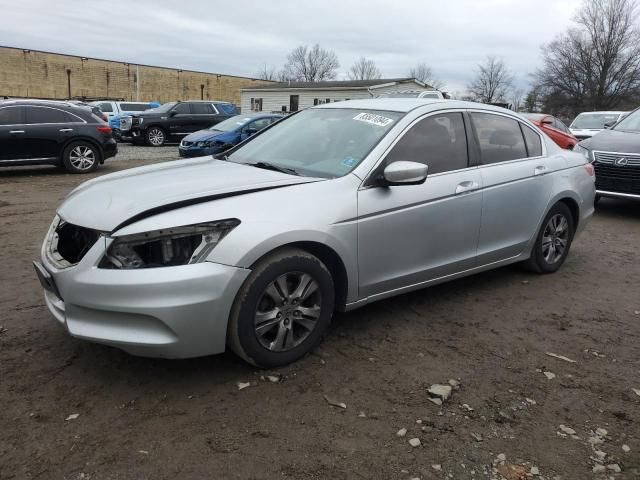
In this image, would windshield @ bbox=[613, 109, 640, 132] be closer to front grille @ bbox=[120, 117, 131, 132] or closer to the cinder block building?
front grille @ bbox=[120, 117, 131, 132]

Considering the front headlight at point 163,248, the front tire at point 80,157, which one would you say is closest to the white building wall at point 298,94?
the front tire at point 80,157

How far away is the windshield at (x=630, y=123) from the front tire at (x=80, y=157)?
10.5 meters

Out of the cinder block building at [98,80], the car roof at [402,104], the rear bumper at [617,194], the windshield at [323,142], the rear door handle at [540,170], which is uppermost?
the cinder block building at [98,80]

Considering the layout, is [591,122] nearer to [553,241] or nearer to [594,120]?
[594,120]

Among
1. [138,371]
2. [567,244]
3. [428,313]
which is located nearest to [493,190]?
[428,313]

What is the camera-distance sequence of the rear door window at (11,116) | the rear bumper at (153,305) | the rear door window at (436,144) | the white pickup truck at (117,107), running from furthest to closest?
the white pickup truck at (117,107) → the rear door window at (11,116) → the rear door window at (436,144) → the rear bumper at (153,305)

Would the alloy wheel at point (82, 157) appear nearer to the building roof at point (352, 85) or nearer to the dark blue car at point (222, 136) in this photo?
the dark blue car at point (222, 136)

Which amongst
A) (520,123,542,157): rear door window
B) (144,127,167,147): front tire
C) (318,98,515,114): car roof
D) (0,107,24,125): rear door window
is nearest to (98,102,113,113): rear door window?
(144,127,167,147): front tire

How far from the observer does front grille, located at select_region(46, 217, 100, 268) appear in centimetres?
299

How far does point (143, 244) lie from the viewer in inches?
112

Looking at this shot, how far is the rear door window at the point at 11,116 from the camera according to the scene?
1091 cm

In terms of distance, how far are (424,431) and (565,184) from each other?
3.29 meters

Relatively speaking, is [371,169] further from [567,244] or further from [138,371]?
[567,244]

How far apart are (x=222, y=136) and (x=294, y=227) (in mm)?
11890
